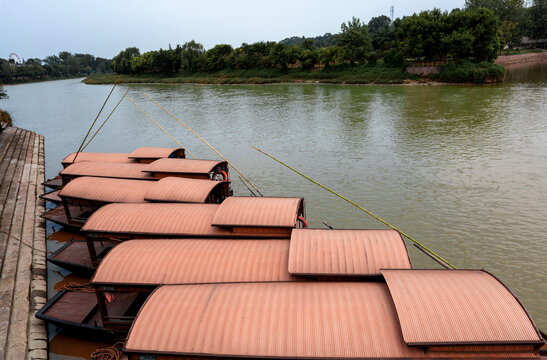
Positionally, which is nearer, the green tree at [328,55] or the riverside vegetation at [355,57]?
the riverside vegetation at [355,57]

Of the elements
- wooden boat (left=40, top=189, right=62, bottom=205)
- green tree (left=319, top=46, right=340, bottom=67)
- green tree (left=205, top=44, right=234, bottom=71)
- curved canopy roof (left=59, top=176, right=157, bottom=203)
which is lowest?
wooden boat (left=40, top=189, right=62, bottom=205)

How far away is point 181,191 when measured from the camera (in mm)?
13961

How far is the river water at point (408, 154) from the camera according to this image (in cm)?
1486

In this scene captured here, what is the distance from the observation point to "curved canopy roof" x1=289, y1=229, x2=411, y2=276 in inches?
328

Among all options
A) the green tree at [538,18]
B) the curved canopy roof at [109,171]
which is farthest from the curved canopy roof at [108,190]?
the green tree at [538,18]

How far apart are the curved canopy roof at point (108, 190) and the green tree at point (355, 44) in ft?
234

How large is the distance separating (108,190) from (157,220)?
15.7 feet

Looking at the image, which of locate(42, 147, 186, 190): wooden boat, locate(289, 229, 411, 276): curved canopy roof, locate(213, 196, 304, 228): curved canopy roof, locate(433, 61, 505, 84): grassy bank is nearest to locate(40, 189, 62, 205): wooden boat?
locate(42, 147, 186, 190): wooden boat

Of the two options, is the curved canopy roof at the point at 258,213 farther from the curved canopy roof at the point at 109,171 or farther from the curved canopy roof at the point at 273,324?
the curved canopy roof at the point at 109,171

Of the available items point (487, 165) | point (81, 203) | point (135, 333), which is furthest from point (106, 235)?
point (487, 165)

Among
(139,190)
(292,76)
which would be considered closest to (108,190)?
(139,190)

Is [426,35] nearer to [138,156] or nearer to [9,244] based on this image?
[138,156]

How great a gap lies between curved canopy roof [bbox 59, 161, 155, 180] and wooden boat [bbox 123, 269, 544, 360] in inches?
463

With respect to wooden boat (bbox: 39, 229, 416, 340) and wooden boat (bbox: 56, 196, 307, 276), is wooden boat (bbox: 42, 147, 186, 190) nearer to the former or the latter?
wooden boat (bbox: 56, 196, 307, 276)
